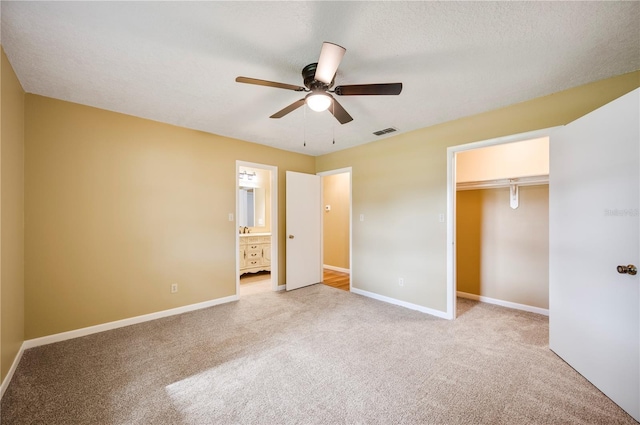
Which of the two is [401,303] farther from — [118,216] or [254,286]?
[118,216]

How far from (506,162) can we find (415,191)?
1.36m

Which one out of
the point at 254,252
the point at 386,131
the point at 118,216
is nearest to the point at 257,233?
the point at 254,252

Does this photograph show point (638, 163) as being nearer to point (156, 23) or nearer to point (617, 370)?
point (617, 370)

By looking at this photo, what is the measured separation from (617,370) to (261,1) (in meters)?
3.39

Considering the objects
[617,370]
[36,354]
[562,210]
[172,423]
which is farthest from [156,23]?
[617,370]

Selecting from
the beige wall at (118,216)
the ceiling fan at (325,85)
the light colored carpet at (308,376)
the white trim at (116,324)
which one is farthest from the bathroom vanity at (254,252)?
the ceiling fan at (325,85)

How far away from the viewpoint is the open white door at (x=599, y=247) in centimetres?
167

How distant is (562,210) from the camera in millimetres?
2252

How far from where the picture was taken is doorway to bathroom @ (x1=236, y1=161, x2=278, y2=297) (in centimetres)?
449

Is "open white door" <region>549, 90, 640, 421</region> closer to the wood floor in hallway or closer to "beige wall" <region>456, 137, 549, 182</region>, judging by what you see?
"beige wall" <region>456, 137, 549, 182</region>

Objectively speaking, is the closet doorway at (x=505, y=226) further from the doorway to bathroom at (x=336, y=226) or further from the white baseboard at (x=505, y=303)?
the doorway to bathroom at (x=336, y=226)

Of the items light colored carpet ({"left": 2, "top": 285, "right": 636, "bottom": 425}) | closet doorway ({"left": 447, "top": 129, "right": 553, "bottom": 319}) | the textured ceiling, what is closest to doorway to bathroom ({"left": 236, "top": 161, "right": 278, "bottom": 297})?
light colored carpet ({"left": 2, "top": 285, "right": 636, "bottom": 425})

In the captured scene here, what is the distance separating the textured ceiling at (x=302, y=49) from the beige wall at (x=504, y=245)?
1.54 metres

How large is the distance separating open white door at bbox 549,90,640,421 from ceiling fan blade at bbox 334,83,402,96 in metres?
1.54
